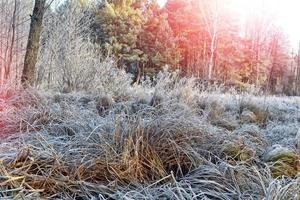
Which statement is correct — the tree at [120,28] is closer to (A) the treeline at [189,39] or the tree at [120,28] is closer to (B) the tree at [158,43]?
(A) the treeline at [189,39]

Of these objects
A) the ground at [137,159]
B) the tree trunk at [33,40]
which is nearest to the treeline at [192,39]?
the tree trunk at [33,40]

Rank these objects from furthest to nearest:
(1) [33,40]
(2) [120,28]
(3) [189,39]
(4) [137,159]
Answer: (3) [189,39]
(2) [120,28]
(1) [33,40]
(4) [137,159]

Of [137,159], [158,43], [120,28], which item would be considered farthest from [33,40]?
[158,43]

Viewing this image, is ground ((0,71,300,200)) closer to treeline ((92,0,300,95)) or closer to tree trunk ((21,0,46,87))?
tree trunk ((21,0,46,87))

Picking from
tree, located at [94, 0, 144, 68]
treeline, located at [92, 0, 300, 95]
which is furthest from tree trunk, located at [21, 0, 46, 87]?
tree, located at [94, 0, 144, 68]

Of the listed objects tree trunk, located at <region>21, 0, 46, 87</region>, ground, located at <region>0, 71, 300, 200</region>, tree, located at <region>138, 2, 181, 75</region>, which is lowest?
ground, located at <region>0, 71, 300, 200</region>

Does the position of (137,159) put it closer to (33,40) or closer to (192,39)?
(33,40)

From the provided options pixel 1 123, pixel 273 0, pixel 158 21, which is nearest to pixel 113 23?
pixel 158 21

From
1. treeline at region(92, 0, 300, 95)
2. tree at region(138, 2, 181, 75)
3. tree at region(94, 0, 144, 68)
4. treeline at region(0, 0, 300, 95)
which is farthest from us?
tree at region(138, 2, 181, 75)

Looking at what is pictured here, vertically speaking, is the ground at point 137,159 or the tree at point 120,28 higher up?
the tree at point 120,28

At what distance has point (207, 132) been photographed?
2846 mm

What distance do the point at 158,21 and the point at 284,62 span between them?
11.3 meters

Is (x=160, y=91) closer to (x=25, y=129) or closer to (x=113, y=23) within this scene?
(x=25, y=129)

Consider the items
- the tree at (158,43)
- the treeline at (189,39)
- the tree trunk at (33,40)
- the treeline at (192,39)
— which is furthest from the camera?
the tree at (158,43)
